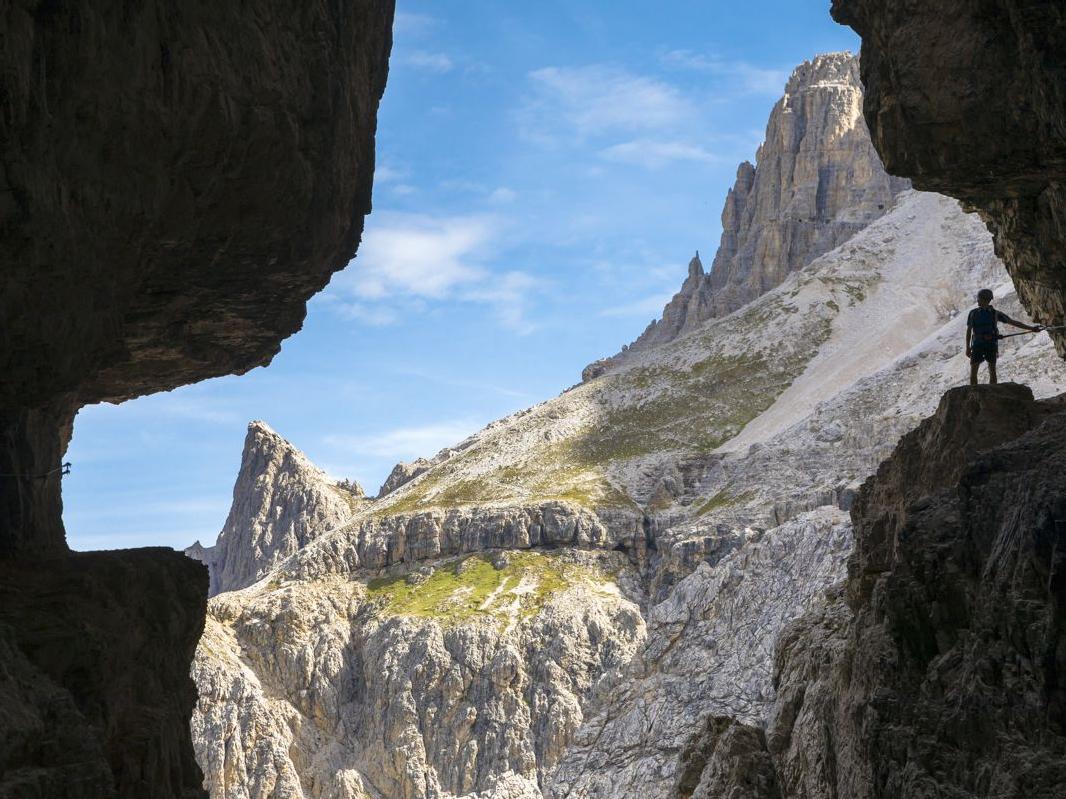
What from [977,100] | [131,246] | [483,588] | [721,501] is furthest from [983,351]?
[483,588]

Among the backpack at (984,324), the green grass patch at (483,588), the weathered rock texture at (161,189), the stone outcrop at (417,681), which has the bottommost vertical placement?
the stone outcrop at (417,681)

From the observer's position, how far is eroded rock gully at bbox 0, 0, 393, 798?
16766mm

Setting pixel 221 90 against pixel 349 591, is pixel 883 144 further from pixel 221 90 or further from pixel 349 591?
pixel 349 591

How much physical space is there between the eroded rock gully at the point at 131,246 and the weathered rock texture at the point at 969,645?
1072 centimetres

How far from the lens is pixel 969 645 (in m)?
15.8

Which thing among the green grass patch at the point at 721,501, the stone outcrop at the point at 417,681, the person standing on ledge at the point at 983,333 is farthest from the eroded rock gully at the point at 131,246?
the green grass patch at the point at 721,501

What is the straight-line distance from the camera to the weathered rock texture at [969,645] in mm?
14469

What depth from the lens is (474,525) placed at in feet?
518

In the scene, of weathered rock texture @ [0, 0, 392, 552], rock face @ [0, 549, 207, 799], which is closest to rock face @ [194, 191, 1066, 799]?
weathered rock texture @ [0, 0, 392, 552]

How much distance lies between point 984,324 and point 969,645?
945 centimetres

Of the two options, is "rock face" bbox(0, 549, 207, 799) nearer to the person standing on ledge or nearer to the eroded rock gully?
the eroded rock gully

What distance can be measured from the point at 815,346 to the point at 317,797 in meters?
107

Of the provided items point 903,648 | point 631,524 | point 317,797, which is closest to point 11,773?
point 903,648

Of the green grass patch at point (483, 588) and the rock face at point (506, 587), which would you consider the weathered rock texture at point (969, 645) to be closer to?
the rock face at point (506, 587)
